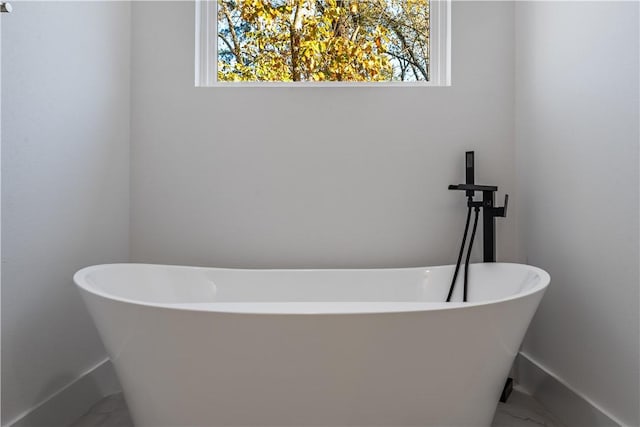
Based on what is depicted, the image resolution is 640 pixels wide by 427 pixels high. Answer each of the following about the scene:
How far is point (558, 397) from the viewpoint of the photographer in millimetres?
1751

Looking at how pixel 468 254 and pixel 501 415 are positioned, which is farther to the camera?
pixel 468 254

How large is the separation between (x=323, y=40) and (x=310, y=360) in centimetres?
176

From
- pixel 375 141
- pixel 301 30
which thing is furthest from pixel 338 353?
pixel 301 30

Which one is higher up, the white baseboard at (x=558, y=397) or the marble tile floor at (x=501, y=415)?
the white baseboard at (x=558, y=397)

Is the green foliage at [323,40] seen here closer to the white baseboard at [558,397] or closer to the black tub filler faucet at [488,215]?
the black tub filler faucet at [488,215]

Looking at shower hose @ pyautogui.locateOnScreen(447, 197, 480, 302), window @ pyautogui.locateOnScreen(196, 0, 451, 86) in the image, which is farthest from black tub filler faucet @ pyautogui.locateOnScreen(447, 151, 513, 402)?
window @ pyautogui.locateOnScreen(196, 0, 451, 86)

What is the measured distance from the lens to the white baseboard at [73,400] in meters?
1.52

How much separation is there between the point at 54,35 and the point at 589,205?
84.7 inches

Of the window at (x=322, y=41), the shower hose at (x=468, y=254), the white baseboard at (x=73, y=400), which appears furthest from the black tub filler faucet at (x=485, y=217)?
the white baseboard at (x=73, y=400)

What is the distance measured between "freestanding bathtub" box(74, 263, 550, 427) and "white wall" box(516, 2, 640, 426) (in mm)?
289

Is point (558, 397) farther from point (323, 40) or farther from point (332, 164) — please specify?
point (323, 40)

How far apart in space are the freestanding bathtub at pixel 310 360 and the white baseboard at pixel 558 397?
1.34 feet

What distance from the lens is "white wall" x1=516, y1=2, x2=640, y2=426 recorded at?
1.41m

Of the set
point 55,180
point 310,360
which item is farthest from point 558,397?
point 55,180
